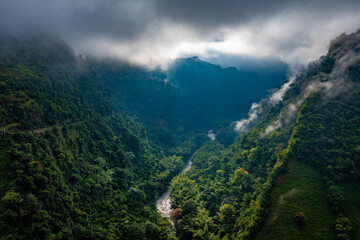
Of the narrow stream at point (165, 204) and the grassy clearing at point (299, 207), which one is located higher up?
the grassy clearing at point (299, 207)

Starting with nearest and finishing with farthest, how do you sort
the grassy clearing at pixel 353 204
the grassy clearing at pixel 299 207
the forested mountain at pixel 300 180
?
the grassy clearing at pixel 353 204, the grassy clearing at pixel 299 207, the forested mountain at pixel 300 180

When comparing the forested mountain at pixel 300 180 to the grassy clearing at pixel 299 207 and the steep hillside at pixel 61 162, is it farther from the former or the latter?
the steep hillside at pixel 61 162

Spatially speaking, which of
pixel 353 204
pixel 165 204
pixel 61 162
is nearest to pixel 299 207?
pixel 353 204

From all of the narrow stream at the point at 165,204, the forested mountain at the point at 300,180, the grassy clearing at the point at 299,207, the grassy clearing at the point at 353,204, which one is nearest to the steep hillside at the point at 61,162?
the narrow stream at the point at 165,204

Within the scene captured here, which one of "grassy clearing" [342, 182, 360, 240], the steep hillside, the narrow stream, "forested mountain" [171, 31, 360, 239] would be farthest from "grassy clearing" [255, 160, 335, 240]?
the narrow stream

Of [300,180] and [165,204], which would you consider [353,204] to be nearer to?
[300,180]

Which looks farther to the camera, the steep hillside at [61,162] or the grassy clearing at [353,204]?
the grassy clearing at [353,204]

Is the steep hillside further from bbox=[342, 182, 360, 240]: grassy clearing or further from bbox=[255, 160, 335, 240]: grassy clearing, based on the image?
bbox=[342, 182, 360, 240]: grassy clearing
